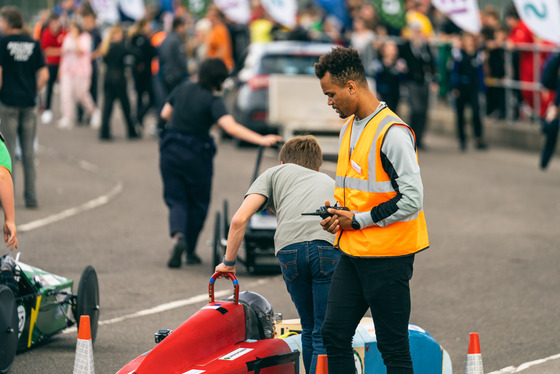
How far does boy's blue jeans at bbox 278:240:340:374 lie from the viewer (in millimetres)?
5504

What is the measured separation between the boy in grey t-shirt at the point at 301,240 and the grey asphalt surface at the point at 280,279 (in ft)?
4.58

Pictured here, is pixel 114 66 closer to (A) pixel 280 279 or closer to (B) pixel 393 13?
(B) pixel 393 13

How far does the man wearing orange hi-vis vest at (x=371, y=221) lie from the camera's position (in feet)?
15.6

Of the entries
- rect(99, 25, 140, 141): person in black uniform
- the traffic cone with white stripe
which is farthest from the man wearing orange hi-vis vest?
rect(99, 25, 140, 141): person in black uniform

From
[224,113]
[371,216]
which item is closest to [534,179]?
[224,113]

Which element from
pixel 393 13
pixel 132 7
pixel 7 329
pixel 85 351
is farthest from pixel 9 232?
pixel 132 7

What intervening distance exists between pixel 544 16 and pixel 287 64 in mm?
4881

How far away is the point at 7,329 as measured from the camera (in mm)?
6020

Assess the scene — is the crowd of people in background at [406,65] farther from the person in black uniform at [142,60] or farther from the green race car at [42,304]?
the green race car at [42,304]

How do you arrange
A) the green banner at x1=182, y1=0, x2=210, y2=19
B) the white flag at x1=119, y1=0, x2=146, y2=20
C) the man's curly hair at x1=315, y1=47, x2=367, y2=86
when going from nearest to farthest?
the man's curly hair at x1=315, y1=47, x2=367, y2=86
the white flag at x1=119, y1=0, x2=146, y2=20
the green banner at x1=182, y1=0, x2=210, y2=19

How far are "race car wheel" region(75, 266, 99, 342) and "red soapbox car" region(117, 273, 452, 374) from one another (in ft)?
4.62

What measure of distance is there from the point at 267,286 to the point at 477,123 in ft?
34.5

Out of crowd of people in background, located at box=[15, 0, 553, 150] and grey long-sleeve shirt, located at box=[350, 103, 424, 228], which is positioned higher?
grey long-sleeve shirt, located at box=[350, 103, 424, 228]

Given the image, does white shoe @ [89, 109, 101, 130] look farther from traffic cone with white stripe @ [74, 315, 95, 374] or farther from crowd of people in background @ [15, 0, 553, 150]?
traffic cone with white stripe @ [74, 315, 95, 374]
